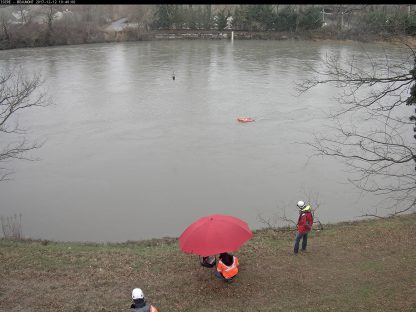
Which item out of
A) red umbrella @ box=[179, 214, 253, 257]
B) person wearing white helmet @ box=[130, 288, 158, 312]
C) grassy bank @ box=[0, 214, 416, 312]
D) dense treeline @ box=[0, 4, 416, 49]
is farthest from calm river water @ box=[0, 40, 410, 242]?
dense treeline @ box=[0, 4, 416, 49]

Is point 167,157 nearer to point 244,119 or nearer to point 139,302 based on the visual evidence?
point 244,119

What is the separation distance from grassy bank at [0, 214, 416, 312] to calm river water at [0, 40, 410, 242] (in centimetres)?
217

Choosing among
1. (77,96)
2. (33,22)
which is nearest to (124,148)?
(77,96)

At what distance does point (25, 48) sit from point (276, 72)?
30766 millimetres

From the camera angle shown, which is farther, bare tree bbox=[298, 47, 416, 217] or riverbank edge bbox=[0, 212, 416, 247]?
riverbank edge bbox=[0, 212, 416, 247]

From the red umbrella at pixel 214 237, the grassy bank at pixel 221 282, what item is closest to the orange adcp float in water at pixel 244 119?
the grassy bank at pixel 221 282

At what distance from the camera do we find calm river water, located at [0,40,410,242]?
1442 cm

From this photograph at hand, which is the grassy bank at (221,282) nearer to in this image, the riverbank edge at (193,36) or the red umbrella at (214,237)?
the red umbrella at (214,237)

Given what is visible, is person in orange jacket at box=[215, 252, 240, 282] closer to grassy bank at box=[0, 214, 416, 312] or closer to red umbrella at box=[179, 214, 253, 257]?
grassy bank at box=[0, 214, 416, 312]

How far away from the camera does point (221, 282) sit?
8.91m

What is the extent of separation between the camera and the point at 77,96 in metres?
28.2

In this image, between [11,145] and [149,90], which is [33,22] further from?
[11,145]

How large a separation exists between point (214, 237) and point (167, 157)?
10832 millimetres

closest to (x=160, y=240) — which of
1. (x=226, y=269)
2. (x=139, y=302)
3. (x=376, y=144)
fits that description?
→ (x=226, y=269)
